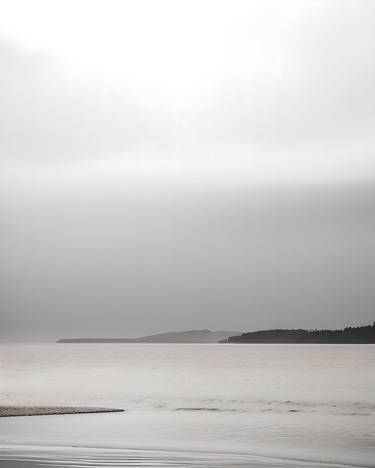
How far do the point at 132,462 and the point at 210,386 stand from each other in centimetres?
9542

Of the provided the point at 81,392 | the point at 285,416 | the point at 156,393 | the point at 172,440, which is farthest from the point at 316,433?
the point at 81,392

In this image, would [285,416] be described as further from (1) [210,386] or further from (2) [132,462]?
(1) [210,386]

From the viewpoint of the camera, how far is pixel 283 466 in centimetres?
3519

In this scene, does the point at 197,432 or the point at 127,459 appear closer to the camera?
the point at 127,459

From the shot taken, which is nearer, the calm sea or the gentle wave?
the gentle wave

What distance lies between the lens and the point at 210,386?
128 meters

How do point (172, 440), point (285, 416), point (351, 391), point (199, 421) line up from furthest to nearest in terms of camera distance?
point (351, 391) < point (285, 416) < point (199, 421) < point (172, 440)

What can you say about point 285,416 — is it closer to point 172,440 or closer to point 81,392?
point 172,440

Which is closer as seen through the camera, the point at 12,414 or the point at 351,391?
the point at 12,414

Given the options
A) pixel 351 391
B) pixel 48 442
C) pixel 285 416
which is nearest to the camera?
pixel 48 442

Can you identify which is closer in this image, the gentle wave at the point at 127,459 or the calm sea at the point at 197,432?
the gentle wave at the point at 127,459

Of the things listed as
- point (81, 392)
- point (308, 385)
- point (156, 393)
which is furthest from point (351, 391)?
point (81, 392)

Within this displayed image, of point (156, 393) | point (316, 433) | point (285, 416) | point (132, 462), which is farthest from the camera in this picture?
point (156, 393)

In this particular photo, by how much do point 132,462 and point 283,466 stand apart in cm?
647
